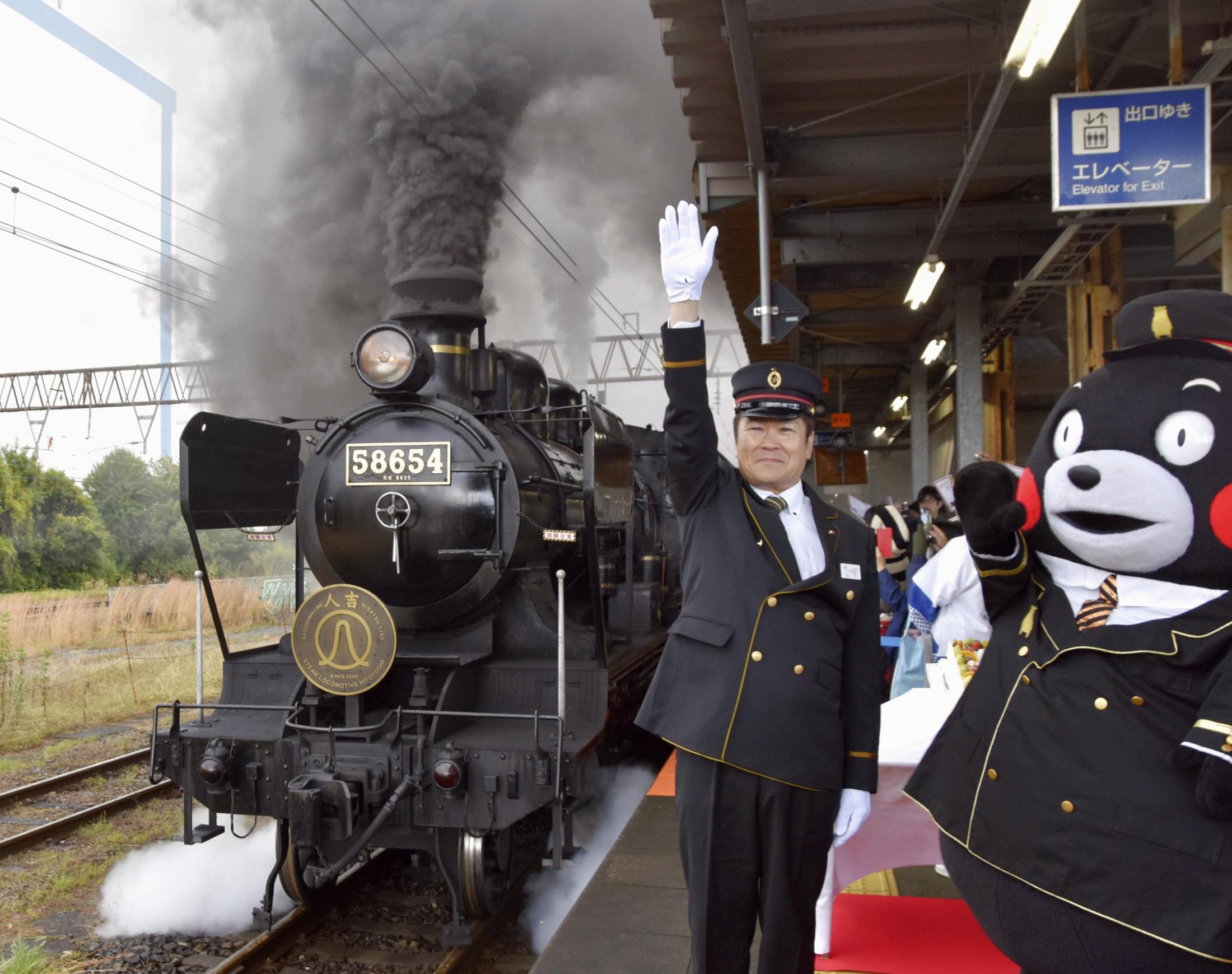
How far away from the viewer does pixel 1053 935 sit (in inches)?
63.1

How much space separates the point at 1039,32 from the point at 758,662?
3.24m

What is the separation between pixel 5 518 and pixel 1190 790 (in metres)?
18.6

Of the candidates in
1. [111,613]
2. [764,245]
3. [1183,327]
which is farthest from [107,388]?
[1183,327]

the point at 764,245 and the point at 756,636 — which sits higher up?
the point at 764,245

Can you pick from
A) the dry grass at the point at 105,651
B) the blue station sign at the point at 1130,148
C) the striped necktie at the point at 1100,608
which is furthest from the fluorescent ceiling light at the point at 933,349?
the striped necktie at the point at 1100,608

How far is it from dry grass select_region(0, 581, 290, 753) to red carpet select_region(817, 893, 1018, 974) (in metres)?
7.90

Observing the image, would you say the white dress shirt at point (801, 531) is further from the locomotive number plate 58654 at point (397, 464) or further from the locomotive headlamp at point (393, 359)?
the locomotive headlamp at point (393, 359)

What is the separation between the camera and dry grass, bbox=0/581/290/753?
926 centimetres

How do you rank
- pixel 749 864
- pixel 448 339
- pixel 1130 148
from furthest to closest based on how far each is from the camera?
pixel 448 339 < pixel 1130 148 < pixel 749 864

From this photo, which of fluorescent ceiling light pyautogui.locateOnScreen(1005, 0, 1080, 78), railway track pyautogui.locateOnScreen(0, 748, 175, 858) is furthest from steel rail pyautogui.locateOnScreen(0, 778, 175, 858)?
fluorescent ceiling light pyautogui.locateOnScreen(1005, 0, 1080, 78)

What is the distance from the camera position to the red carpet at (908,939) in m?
2.72

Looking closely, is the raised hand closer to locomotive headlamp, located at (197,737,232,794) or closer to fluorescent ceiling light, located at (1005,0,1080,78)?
fluorescent ceiling light, located at (1005,0,1080,78)

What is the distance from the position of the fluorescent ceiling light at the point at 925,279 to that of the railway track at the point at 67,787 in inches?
249

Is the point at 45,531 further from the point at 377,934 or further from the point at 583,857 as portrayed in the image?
the point at 583,857
